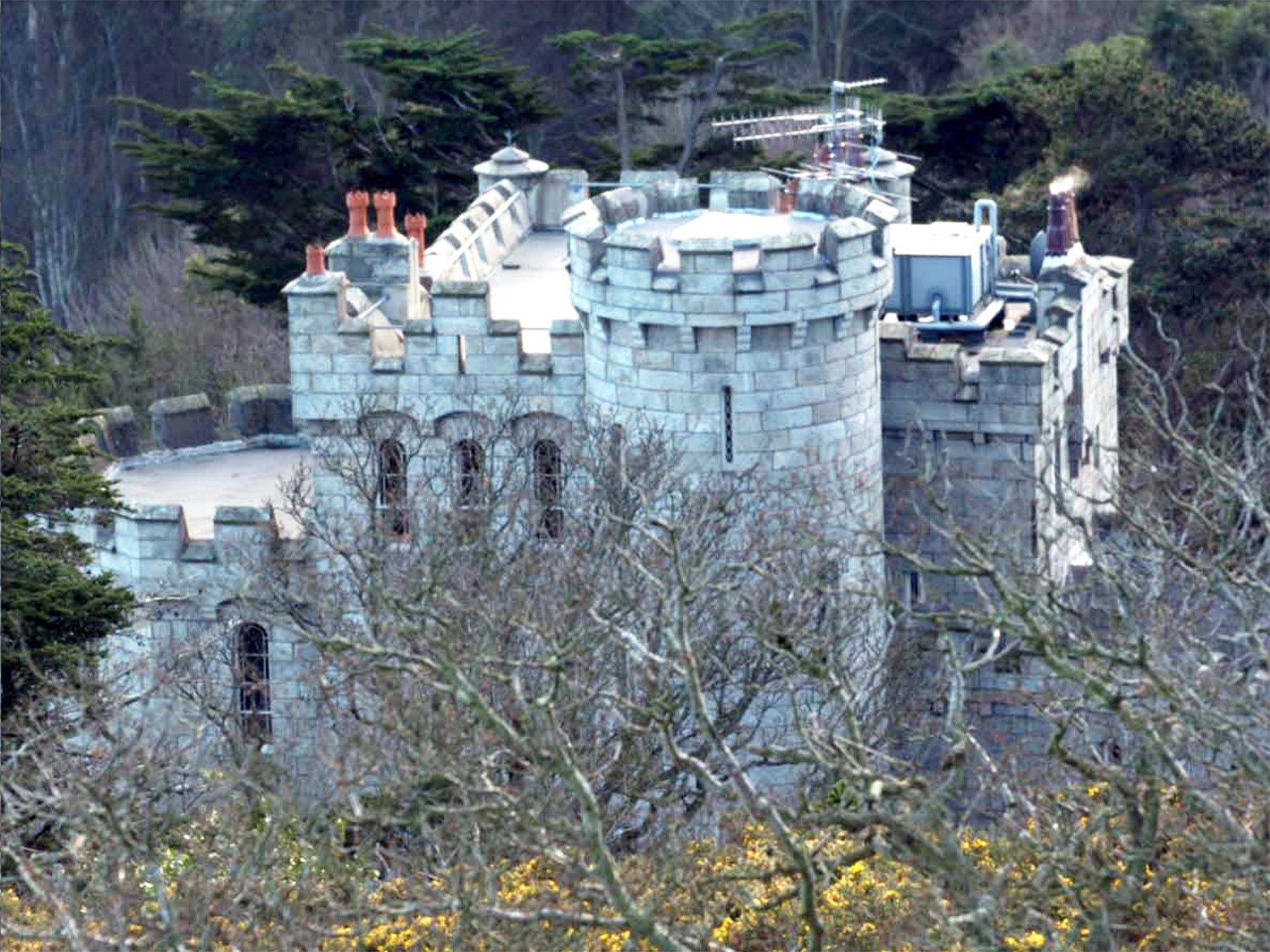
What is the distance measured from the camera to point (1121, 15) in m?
77.5

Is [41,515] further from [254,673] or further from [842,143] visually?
[842,143]

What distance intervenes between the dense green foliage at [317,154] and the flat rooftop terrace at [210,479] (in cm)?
1269

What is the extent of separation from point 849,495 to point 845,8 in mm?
40780

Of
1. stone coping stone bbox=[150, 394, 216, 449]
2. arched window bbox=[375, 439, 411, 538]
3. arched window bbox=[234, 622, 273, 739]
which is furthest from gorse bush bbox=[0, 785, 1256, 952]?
stone coping stone bbox=[150, 394, 216, 449]

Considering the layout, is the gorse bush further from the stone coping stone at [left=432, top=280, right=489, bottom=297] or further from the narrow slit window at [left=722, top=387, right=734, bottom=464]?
the stone coping stone at [left=432, top=280, right=489, bottom=297]

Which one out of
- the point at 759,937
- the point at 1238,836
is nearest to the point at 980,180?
the point at 759,937

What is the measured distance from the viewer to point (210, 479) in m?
46.4

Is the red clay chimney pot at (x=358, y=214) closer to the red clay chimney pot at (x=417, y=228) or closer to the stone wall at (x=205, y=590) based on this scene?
the red clay chimney pot at (x=417, y=228)

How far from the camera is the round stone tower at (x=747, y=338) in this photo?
126 ft

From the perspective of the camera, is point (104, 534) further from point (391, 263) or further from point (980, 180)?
point (980, 180)

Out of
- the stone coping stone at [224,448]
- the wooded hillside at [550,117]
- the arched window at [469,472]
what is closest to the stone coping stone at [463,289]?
the arched window at [469,472]

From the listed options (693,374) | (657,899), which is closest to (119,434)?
(693,374)

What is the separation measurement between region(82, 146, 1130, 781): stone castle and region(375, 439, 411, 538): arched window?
0.04 meters

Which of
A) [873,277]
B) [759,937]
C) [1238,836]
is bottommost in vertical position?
[759,937]
